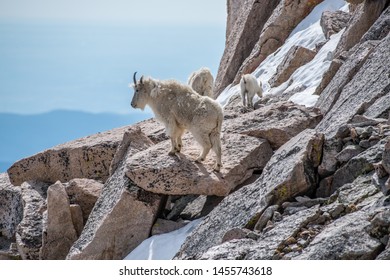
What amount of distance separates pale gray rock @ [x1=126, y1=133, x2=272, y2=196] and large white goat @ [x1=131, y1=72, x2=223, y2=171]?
8.2 inches

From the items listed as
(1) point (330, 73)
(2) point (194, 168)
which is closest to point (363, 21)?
(1) point (330, 73)

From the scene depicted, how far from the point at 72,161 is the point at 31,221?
1.85m

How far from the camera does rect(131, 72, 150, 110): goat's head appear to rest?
13.7 metres

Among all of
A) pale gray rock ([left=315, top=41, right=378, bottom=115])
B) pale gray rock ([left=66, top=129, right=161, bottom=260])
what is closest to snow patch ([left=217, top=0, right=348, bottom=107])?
pale gray rock ([left=315, top=41, right=378, bottom=115])

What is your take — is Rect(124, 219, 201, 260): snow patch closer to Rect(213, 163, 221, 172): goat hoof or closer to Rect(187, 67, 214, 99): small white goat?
Rect(213, 163, 221, 172): goat hoof

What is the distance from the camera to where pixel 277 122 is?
13664 millimetres

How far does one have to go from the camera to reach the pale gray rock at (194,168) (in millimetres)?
12359

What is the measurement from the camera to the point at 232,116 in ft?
50.5

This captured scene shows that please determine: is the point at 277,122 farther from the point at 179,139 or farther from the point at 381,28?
the point at 381,28

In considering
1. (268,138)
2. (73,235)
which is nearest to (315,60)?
(268,138)

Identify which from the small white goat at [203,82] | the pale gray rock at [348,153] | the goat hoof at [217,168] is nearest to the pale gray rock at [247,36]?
the small white goat at [203,82]

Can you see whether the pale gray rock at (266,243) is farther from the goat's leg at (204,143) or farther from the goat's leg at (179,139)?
the goat's leg at (179,139)

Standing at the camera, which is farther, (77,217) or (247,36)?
(247,36)

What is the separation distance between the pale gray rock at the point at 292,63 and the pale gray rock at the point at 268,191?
11.9 meters
